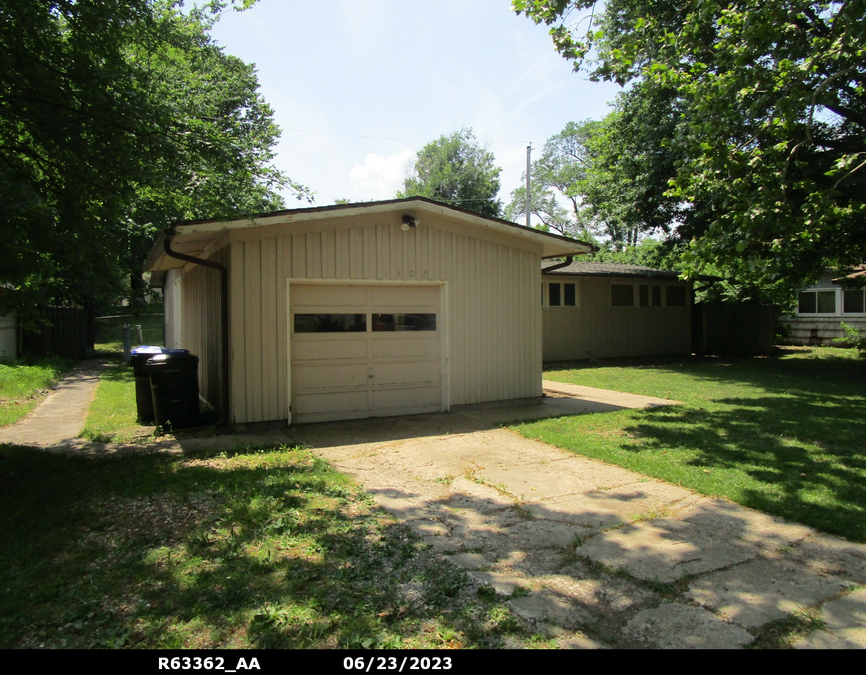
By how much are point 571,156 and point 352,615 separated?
53150mm

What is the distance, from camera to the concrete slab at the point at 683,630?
8.63 ft

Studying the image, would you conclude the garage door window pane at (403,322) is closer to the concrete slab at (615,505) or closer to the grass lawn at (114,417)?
the grass lawn at (114,417)

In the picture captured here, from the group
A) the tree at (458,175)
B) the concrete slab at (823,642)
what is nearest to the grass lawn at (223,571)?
the concrete slab at (823,642)

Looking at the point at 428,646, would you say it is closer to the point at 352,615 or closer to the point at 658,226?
the point at 352,615

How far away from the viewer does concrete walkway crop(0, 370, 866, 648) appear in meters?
2.84

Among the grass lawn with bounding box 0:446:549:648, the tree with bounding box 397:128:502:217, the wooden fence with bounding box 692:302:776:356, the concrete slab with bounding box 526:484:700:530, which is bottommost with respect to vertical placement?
the concrete slab with bounding box 526:484:700:530

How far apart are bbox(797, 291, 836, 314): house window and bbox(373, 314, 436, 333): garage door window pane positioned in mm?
20878

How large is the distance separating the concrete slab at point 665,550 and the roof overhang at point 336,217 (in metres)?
5.17

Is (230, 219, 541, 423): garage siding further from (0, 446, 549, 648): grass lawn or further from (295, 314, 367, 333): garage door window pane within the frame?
(0, 446, 549, 648): grass lawn

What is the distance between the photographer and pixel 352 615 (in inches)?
111

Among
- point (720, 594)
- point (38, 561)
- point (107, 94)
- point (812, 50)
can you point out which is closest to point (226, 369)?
point (107, 94)

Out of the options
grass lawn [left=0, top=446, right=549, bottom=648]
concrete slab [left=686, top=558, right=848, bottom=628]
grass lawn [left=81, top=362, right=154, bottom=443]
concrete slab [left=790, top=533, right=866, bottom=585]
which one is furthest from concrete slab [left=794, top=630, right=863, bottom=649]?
grass lawn [left=81, top=362, right=154, bottom=443]

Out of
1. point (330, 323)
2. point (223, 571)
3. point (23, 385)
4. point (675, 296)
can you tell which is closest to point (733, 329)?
point (675, 296)

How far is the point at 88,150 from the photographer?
5461 mm
